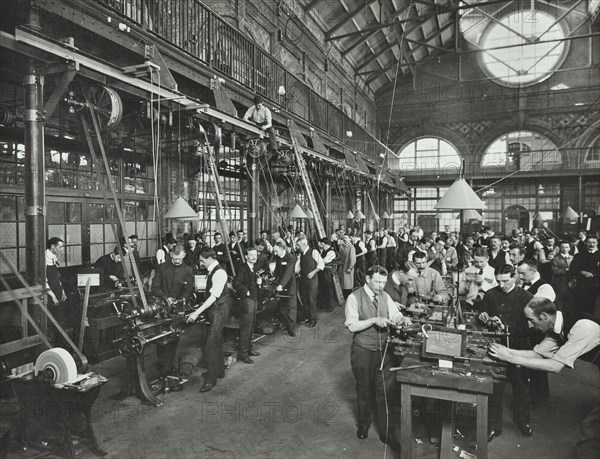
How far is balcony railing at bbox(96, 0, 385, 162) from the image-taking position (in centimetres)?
692

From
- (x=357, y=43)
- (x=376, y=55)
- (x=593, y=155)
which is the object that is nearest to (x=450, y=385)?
(x=357, y=43)

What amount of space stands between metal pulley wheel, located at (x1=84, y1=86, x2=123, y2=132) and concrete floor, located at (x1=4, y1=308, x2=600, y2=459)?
132 inches

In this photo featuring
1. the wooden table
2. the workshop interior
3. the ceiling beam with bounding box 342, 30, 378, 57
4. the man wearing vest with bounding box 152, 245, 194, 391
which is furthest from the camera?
the ceiling beam with bounding box 342, 30, 378, 57

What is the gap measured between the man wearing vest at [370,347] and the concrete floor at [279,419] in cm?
25

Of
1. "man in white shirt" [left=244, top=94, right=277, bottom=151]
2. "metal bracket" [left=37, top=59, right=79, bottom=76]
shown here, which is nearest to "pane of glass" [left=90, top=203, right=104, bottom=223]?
"man in white shirt" [left=244, top=94, right=277, bottom=151]

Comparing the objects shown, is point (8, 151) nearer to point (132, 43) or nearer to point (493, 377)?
point (132, 43)

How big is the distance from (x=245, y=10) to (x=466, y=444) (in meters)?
12.2

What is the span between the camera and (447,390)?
3.37 metres

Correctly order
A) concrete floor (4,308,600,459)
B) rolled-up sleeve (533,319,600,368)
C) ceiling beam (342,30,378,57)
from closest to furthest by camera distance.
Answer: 1. rolled-up sleeve (533,319,600,368)
2. concrete floor (4,308,600,459)
3. ceiling beam (342,30,378,57)

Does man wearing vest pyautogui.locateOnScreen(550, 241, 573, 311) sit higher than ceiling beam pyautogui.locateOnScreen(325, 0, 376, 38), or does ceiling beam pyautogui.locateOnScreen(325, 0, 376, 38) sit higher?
ceiling beam pyautogui.locateOnScreen(325, 0, 376, 38)

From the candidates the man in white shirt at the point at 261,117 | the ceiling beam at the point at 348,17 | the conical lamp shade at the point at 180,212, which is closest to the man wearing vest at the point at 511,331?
the conical lamp shade at the point at 180,212

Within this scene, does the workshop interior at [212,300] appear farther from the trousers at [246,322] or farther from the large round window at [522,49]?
the large round window at [522,49]

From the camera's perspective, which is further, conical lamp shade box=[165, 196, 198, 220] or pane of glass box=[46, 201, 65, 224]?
pane of glass box=[46, 201, 65, 224]

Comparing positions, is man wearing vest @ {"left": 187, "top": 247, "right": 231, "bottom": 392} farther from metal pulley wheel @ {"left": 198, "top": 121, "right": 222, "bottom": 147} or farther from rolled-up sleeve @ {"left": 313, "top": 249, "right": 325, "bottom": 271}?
rolled-up sleeve @ {"left": 313, "top": 249, "right": 325, "bottom": 271}
